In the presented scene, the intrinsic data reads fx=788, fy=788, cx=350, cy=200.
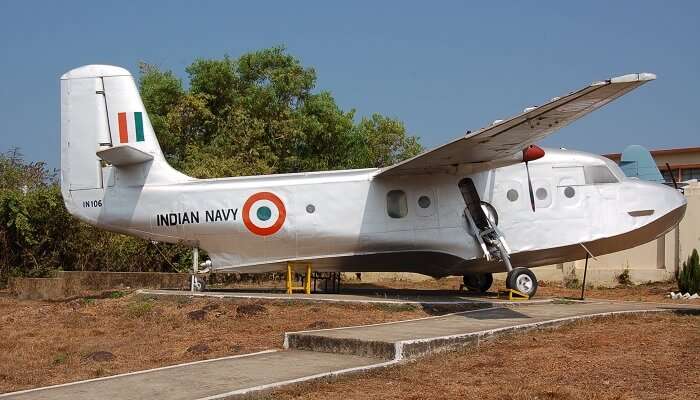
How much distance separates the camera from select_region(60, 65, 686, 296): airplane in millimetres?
17844

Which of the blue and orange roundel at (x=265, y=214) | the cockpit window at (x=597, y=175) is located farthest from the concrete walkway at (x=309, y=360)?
the blue and orange roundel at (x=265, y=214)

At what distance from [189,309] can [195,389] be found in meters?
7.38

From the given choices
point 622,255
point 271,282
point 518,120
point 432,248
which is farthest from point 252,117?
point 518,120

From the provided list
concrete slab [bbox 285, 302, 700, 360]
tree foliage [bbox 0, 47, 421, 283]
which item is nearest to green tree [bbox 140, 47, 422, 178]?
tree foliage [bbox 0, 47, 421, 283]

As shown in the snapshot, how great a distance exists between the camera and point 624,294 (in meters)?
22.2

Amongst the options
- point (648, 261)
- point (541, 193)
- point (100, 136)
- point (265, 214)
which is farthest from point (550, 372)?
point (648, 261)

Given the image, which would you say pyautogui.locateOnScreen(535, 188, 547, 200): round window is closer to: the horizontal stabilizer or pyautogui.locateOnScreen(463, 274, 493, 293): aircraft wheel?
pyautogui.locateOnScreen(463, 274, 493, 293): aircraft wheel

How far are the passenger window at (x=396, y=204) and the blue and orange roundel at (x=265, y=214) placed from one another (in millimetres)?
2368

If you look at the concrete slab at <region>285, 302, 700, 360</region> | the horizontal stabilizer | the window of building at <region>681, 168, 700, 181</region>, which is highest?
the window of building at <region>681, 168, 700, 181</region>

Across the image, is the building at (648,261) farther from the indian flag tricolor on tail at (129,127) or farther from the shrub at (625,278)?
the indian flag tricolor on tail at (129,127)

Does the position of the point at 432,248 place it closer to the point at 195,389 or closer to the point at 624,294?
the point at 624,294

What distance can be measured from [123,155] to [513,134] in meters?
8.54

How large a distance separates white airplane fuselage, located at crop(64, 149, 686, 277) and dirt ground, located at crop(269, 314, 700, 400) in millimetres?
5823

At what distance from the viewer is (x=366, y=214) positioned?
17.8 meters
